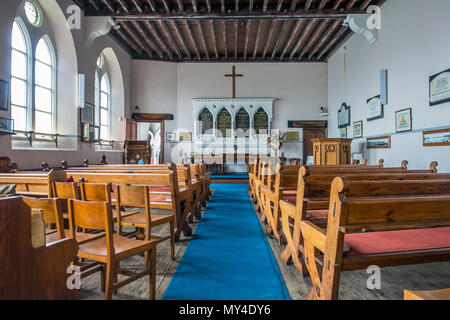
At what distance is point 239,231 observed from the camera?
10.1 feet

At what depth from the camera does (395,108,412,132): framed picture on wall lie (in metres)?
4.98

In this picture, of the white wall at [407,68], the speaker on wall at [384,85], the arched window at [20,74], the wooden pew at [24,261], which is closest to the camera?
the wooden pew at [24,261]

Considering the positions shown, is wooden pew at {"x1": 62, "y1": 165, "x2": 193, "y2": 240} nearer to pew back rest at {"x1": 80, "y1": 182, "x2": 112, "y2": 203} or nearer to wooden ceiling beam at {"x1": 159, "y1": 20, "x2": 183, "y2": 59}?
pew back rest at {"x1": 80, "y1": 182, "x2": 112, "y2": 203}

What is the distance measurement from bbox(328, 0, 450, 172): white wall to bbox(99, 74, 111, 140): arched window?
Result: 26.1 ft

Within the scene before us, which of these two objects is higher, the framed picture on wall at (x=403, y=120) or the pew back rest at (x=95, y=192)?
the framed picture on wall at (x=403, y=120)

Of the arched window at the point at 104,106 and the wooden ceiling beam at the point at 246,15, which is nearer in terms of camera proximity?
the wooden ceiling beam at the point at 246,15

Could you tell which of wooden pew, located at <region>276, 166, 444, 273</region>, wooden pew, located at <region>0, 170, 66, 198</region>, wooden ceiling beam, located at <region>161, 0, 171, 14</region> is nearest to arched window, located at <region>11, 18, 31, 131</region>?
wooden pew, located at <region>0, 170, 66, 198</region>

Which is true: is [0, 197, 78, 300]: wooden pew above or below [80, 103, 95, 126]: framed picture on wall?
below

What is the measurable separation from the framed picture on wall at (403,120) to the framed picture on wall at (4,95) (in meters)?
7.21

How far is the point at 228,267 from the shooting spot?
82.7 inches

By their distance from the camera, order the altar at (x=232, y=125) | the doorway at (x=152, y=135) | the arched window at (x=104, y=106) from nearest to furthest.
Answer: the arched window at (x=104, y=106) < the altar at (x=232, y=125) < the doorway at (x=152, y=135)

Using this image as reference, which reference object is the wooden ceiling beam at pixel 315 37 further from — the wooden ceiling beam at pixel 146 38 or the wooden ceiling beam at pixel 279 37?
the wooden ceiling beam at pixel 146 38

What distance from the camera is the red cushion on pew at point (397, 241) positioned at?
1.42 meters

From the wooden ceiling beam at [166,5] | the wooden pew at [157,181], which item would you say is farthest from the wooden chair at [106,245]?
the wooden ceiling beam at [166,5]
